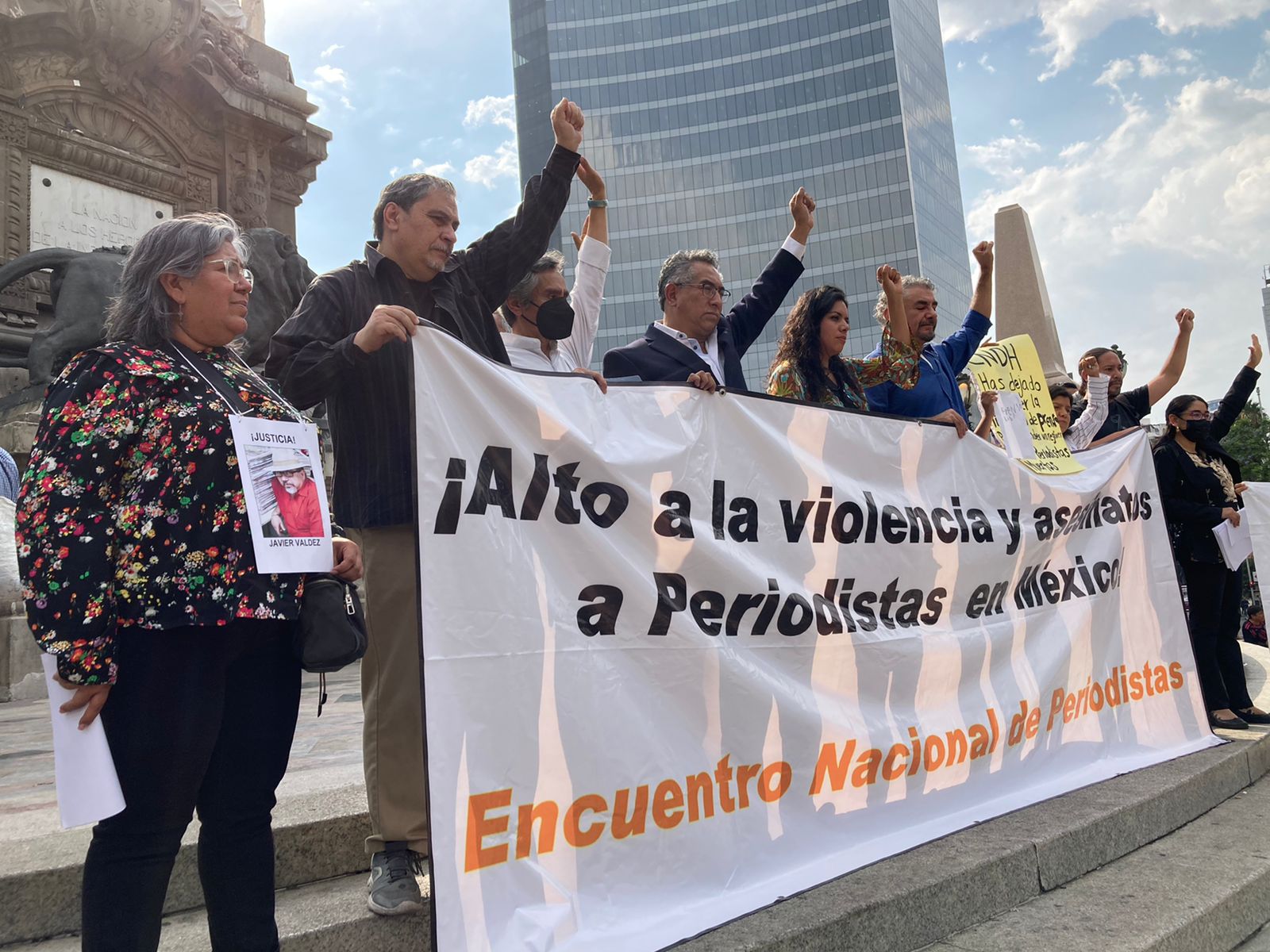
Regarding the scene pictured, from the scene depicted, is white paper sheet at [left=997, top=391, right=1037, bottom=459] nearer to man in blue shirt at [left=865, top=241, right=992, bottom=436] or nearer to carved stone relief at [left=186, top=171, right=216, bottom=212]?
man in blue shirt at [left=865, top=241, right=992, bottom=436]

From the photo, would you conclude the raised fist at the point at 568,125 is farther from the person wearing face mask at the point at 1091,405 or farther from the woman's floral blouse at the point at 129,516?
the person wearing face mask at the point at 1091,405

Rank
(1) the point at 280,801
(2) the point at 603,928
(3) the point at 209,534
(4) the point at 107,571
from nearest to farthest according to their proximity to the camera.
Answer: (4) the point at 107,571 → (3) the point at 209,534 → (2) the point at 603,928 → (1) the point at 280,801

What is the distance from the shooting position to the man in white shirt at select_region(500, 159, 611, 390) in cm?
293

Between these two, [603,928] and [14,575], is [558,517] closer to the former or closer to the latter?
[603,928]

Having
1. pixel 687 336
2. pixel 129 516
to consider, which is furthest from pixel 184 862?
pixel 687 336

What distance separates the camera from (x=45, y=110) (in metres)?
9.99

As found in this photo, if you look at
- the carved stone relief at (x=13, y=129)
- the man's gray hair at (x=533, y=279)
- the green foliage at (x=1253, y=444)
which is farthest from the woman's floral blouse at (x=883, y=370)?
the green foliage at (x=1253, y=444)

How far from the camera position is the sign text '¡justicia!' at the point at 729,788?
191cm

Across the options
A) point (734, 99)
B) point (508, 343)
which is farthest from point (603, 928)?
point (734, 99)

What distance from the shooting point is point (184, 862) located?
2150 mm

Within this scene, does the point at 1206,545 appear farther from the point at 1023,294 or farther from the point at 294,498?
the point at 1023,294

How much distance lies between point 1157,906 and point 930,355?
2.34 meters

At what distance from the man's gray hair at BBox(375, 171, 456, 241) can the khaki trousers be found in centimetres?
88

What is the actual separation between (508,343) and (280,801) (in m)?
1.59
